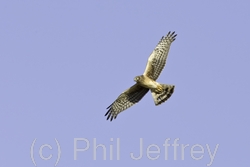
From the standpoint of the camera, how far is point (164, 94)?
50.5ft

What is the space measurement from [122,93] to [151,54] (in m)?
1.46

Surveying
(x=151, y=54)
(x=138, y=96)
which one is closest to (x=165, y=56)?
(x=151, y=54)

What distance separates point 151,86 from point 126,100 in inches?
52.1

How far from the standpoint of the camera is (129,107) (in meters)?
16.5

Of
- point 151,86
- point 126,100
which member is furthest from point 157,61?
point 126,100

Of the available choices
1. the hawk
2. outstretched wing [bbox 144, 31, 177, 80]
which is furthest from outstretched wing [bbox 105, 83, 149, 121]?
outstretched wing [bbox 144, 31, 177, 80]

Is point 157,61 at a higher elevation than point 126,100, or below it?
higher

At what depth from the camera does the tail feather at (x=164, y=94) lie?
1533 cm

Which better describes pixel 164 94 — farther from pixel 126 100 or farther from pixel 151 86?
pixel 126 100

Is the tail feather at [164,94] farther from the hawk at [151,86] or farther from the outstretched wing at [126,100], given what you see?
the outstretched wing at [126,100]

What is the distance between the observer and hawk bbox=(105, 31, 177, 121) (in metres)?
15.4

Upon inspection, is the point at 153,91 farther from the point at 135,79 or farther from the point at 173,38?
the point at 173,38

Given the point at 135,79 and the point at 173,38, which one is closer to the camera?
the point at 135,79

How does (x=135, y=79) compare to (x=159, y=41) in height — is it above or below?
below
